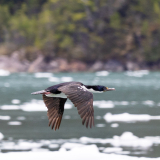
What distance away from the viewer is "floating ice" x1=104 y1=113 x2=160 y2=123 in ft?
A: 39.8

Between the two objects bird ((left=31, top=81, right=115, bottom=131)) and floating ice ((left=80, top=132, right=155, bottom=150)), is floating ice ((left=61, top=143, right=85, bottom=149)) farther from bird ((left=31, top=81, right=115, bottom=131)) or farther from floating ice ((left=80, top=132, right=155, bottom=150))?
bird ((left=31, top=81, right=115, bottom=131))

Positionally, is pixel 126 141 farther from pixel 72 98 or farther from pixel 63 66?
pixel 63 66

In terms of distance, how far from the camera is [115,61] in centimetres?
5434

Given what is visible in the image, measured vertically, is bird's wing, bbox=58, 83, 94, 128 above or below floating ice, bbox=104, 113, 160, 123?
below

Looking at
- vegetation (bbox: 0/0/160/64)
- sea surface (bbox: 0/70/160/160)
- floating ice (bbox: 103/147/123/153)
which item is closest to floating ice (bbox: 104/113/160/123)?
sea surface (bbox: 0/70/160/160)

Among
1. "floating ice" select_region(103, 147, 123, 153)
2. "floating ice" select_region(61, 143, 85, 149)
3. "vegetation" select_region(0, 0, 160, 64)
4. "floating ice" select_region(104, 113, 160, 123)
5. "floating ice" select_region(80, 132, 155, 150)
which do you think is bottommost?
"floating ice" select_region(103, 147, 123, 153)

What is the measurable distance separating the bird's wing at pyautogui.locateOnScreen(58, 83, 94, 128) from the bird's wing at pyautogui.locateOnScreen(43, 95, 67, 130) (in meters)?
0.73

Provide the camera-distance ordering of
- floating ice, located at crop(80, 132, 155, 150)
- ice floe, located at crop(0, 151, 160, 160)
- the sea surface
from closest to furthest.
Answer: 1. ice floe, located at crop(0, 151, 160, 160)
2. the sea surface
3. floating ice, located at crop(80, 132, 155, 150)

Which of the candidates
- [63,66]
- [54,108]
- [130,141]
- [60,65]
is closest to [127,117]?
[130,141]

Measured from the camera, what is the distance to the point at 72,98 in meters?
6.12

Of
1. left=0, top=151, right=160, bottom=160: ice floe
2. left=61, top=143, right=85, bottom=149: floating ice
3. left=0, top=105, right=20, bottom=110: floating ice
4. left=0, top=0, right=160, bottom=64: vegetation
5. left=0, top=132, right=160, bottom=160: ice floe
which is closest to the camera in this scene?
left=0, top=151, right=160, bottom=160: ice floe

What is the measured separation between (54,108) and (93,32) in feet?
169

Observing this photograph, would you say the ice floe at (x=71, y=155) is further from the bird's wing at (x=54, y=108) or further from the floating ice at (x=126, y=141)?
the floating ice at (x=126, y=141)

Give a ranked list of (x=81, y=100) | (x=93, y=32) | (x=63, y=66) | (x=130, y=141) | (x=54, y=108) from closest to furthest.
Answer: (x=81, y=100), (x=54, y=108), (x=130, y=141), (x=63, y=66), (x=93, y=32)
